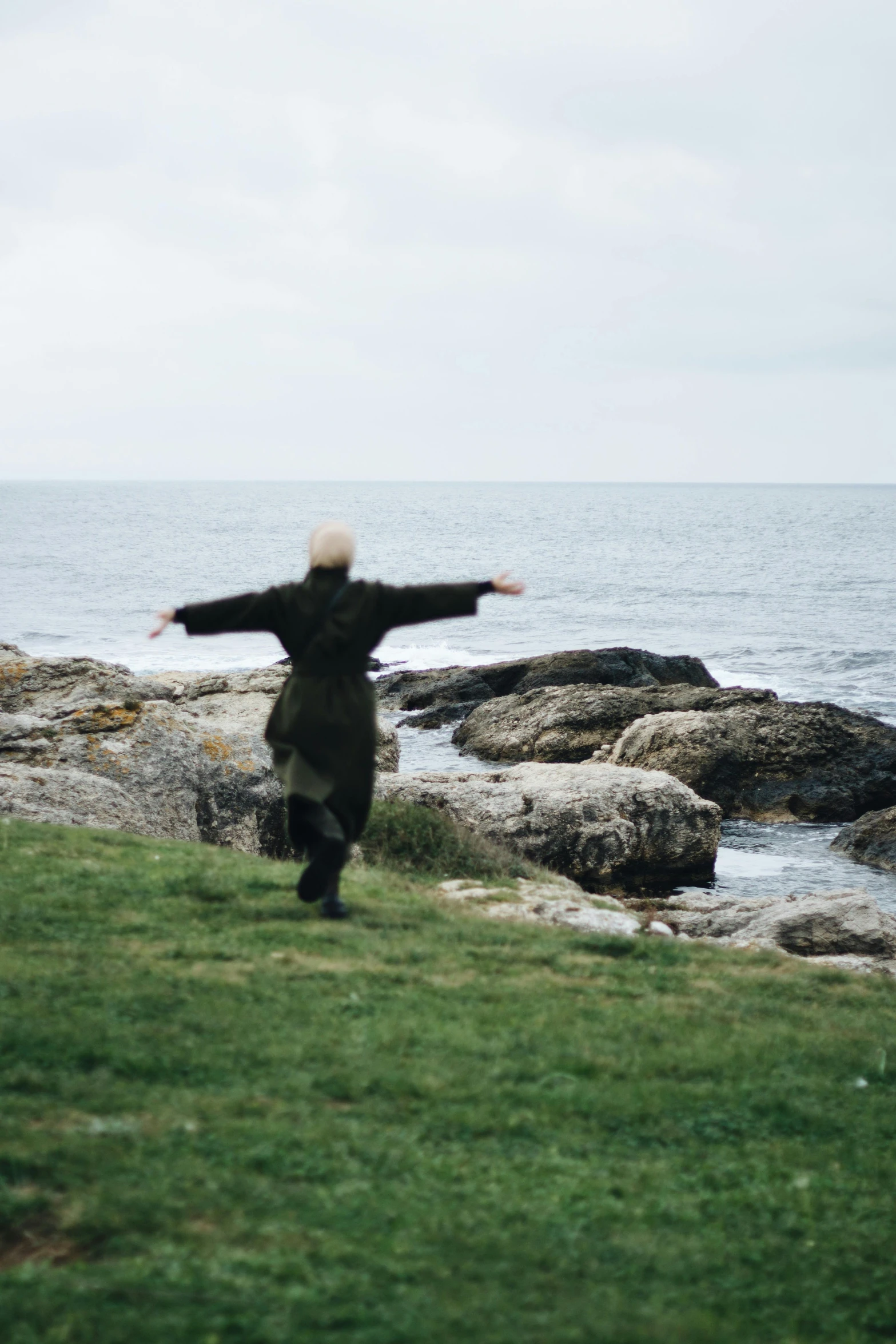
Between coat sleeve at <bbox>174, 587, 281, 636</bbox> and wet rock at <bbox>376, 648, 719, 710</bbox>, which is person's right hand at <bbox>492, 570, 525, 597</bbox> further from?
wet rock at <bbox>376, 648, 719, 710</bbox>

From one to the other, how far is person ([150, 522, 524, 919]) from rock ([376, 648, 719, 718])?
982 inches

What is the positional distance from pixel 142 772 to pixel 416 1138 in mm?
8435

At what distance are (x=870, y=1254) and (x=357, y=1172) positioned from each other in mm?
2074

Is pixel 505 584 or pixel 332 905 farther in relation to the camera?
pixel 332 905

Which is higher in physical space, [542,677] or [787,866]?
[542,677]

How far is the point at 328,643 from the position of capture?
289 inches

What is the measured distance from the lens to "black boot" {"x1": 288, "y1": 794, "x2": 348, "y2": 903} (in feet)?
24.9

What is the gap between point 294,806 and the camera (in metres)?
7.63

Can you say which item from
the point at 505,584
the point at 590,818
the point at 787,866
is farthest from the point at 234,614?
the point at 787,866

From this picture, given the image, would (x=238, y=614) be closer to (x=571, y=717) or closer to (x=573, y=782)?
(x=573, y=782)

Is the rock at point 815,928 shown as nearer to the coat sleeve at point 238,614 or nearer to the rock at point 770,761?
the coat sleeve at point 238,614

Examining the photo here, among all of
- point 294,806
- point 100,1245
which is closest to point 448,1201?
point 100,1245

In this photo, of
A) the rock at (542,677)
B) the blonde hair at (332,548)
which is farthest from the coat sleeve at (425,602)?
the rock at (542,677)

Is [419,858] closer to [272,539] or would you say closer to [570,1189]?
[570,1189]
